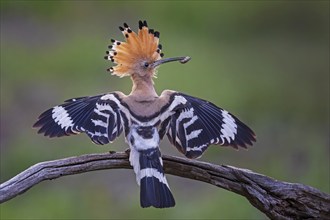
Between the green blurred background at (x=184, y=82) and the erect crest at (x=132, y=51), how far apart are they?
1.13 meters

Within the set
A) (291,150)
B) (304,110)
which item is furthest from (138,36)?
(304,110)

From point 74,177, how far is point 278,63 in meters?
1.83

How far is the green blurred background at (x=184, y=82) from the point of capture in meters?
4.23

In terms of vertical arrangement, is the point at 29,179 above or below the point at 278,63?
below

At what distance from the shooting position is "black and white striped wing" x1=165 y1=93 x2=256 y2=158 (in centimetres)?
259

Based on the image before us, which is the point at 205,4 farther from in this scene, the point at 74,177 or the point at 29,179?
the point at 29,179

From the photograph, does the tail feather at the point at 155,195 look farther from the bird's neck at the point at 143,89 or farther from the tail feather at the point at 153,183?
the bird's neck at the point at 143,89

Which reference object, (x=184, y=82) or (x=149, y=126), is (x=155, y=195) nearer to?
(x=149, y=126)

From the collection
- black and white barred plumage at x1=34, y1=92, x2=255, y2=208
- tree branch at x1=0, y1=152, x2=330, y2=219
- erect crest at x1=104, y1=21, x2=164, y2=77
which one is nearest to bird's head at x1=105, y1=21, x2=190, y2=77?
erect crest at x1=104, y1=21, x2=164, y2=77

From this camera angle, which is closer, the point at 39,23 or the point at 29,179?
the point at 29,179

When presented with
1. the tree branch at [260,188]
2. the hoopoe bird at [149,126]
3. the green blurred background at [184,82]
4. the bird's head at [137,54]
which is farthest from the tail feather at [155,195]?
the green blurred background at [184,82]

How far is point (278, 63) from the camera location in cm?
565

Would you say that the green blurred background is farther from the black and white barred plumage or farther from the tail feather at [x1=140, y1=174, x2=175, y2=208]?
the tail feather at [x1=140, y1=174, x2=175, y2=208]

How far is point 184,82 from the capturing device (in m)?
5.12
